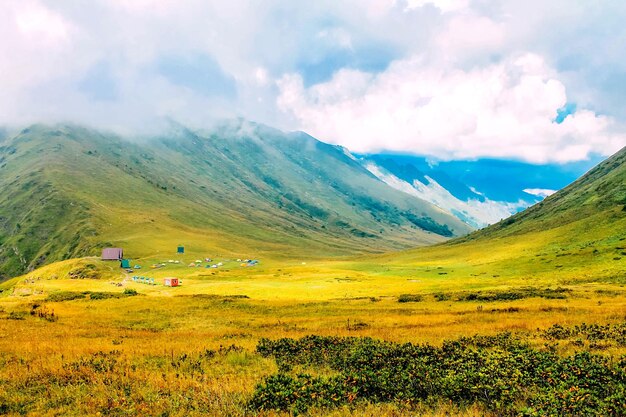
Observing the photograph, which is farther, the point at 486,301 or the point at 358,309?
the point at 486,301

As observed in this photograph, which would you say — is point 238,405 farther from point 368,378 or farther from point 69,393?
point 69,393

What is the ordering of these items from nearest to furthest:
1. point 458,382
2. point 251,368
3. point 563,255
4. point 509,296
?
1. point 458,382
2. point 251,368
3. point 509,296
4. point 563,255

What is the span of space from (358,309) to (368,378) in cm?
3511

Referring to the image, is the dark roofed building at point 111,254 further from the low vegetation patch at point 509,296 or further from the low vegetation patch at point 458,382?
the low vegetation patch at point 458,382

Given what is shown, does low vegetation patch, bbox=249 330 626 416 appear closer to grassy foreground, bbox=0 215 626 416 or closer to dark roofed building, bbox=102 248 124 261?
grassy foreground, bbox=0 215 626 416

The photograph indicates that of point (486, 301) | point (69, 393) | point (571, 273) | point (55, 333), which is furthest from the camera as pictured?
point (571, 273)

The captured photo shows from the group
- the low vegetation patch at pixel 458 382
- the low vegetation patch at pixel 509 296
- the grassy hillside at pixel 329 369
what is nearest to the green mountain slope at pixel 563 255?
the low vegetation patch at pixel 509 296

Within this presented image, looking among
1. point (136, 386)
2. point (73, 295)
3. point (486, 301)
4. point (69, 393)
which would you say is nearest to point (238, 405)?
point (136, 386)

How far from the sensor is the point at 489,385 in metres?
13.4

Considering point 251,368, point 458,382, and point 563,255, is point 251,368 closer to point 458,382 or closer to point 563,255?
point 458,382

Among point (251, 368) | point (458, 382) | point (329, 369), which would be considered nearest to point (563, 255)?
point (329, 369)

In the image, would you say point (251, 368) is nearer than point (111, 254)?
Yes

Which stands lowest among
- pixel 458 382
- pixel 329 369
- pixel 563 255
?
pixel 329 369

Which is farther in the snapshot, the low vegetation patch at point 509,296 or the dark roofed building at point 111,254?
the dark roofed building at point 111,254
